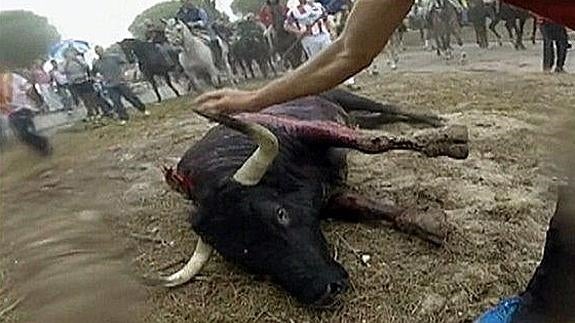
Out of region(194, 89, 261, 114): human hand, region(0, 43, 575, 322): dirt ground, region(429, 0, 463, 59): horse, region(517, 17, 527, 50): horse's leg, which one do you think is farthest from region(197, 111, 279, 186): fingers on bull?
region(194, 89, 261, 114): human hand

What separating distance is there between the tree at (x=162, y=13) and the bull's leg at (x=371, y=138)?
26cm

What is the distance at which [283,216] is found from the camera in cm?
141

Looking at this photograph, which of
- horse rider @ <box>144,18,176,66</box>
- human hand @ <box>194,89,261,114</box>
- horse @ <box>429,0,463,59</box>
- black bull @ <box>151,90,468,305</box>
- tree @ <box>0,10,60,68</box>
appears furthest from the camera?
horse @ <box>429,0,463,59</box>

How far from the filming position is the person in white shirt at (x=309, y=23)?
1230mm

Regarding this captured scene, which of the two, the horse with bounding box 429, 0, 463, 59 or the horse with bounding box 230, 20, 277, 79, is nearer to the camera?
the horse with bounding box 230, 20, 277, 79

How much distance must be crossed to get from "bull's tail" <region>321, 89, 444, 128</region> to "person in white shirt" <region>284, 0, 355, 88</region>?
0.39m

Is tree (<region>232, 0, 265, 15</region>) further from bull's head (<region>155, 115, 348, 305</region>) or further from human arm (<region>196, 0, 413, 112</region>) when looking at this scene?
human arm (<region>196, 0, 413, 112</region>)

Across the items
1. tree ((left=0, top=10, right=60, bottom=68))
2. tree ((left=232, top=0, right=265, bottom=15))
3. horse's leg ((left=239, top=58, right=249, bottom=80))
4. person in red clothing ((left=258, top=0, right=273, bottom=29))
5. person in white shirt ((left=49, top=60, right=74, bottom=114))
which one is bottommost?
horse's leg ((left=239, top=58, right=249, bottom=80))

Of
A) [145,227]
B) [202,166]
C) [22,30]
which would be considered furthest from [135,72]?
[22,30]

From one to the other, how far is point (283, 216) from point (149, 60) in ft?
1.28

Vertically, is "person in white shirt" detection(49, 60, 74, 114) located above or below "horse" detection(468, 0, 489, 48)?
above

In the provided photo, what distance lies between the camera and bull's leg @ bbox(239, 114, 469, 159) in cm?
154

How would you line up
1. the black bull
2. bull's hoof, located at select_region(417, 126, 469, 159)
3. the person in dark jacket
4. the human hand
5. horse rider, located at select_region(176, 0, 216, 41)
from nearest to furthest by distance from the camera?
the human hand, the person in dark jacket, horse rider, located at select_region(176, 0, 216, 41), the black bull, bull's hoof, located at select_region(417, 126, 469, 159)

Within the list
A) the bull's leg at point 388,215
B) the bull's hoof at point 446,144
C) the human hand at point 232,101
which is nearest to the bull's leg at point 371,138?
the bull's hoof at point 446,144
